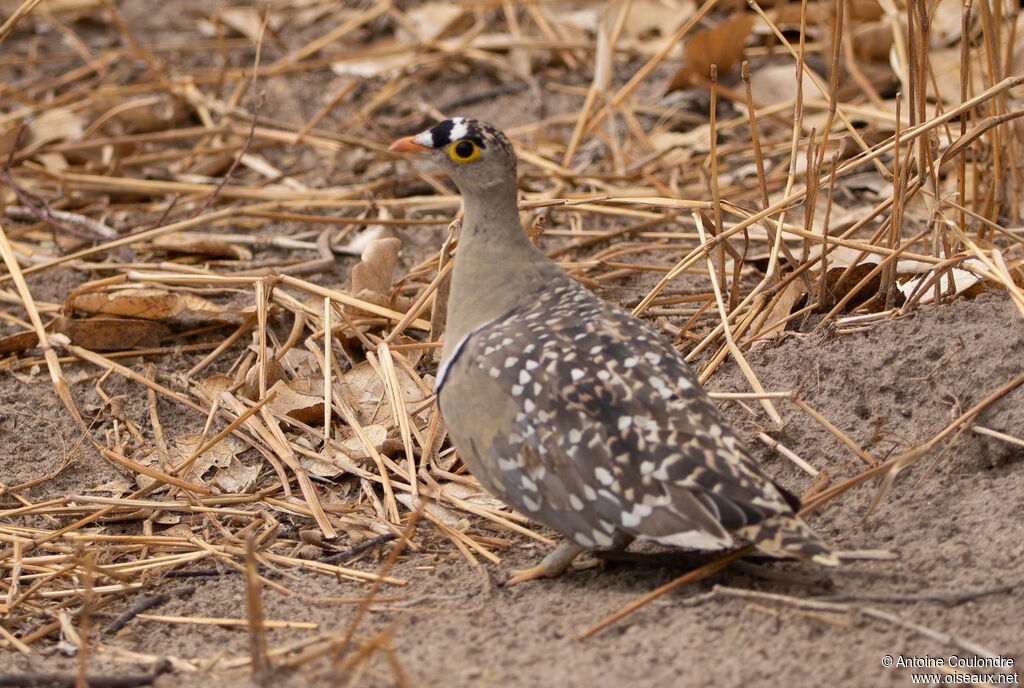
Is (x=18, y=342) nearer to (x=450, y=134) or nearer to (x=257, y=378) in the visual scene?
(x=257, y=378)

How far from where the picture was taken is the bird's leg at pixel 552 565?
264cm

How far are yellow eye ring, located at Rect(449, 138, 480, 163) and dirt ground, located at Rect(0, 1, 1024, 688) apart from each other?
3.41 feet

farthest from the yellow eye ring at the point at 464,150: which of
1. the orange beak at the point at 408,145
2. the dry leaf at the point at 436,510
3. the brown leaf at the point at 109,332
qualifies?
the brown leaf at the point at 109,332

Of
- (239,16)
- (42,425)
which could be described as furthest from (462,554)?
(239,16)

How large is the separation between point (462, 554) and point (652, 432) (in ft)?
2.51

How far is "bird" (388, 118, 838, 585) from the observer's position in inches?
91.1

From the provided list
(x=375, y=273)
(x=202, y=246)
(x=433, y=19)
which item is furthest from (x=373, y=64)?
(x=375, y=273)

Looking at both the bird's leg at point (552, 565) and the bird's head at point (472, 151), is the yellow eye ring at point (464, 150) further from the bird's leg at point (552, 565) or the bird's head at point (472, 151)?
the bird's leg at point (552, 565)

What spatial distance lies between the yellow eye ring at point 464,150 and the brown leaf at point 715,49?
2.96 metres

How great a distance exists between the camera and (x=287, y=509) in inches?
125

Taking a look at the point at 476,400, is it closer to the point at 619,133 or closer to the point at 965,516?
the point at 965,516

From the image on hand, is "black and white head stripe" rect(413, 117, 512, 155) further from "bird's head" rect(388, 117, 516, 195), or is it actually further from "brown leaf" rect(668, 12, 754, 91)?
"brown leaf" rect(668, 12, 754, 91)

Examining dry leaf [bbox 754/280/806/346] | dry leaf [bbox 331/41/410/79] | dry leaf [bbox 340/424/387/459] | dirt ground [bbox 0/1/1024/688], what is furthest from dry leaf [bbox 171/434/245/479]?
dry leaf [bbox 331/41/410/79]

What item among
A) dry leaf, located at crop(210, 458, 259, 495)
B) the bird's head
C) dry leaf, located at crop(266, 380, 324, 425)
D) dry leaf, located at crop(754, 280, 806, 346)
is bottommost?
dry leaf, located at crop(210, 458, 259, 495)
